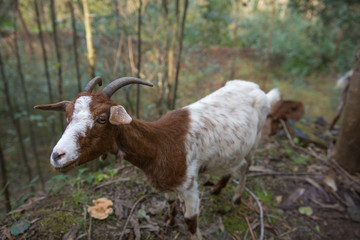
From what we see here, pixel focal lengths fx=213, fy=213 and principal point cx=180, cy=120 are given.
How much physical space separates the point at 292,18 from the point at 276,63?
4208 millimetres

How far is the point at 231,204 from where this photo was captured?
3580 mm

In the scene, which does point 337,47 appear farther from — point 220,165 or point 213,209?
point 220,165

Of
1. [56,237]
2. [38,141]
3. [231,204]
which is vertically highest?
[56,237]

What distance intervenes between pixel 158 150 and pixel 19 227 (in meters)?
1.98

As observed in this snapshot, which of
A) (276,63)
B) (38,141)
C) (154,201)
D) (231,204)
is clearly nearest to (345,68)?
(276,63)

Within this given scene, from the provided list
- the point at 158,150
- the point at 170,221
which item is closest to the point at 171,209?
the point at 170,221

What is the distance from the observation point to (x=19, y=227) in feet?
8.46

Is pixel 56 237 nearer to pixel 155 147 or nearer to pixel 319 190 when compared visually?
pixel 155 147

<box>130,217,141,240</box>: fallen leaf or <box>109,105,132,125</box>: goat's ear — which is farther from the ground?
<box>109,105,132,125</box>: goat's ear

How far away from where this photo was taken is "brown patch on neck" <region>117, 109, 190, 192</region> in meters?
2.21

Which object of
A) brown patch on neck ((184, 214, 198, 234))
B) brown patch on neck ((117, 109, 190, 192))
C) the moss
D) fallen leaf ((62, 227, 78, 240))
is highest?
brown patch on neck ((117, 109, 190, 192))

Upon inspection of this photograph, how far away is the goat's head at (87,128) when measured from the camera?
1734 mm

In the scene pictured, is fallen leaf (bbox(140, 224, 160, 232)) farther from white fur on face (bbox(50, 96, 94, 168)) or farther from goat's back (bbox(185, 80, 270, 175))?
white fur on face (bbox(50, 96, 94, 168))

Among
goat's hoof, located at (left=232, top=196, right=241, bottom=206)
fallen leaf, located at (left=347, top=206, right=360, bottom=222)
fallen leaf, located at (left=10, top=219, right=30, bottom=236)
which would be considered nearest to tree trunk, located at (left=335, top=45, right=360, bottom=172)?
fallen leaf, located at (left=347, top=206, right=360, bottom=222)
